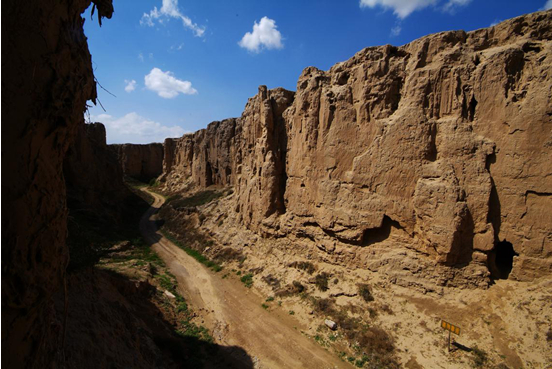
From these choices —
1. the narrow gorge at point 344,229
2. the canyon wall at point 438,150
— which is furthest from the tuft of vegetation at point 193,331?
the canyon wall at point 438,150

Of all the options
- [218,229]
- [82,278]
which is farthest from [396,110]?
[218,229]

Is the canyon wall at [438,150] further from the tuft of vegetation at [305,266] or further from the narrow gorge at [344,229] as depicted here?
the tuft of vegetation at [305,266]

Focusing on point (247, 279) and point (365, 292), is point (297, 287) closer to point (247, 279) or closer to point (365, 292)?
point (365, 292)

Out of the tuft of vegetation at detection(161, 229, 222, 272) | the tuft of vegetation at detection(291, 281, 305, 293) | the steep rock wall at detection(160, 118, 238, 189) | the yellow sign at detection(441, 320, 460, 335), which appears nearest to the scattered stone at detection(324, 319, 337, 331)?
the tuft of vegetation at detection(291, 281, 305, 293)

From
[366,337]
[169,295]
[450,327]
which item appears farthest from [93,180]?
[450,327]

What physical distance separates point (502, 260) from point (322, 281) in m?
11.9

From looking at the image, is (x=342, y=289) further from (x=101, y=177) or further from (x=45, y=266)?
(x=101, y=177)

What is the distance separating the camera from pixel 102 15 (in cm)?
752

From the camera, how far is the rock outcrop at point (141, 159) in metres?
80.0

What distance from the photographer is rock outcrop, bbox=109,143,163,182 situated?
8000cm

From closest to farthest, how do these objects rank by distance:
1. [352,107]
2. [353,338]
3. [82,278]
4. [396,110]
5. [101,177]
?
[82,278] → [353,338] → [396,110] → [352,107] → [101,177]

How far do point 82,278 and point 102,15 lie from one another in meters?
12.1

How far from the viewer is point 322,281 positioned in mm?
20875

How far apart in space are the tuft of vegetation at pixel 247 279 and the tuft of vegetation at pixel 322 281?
6.35m
